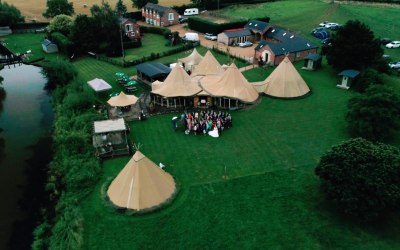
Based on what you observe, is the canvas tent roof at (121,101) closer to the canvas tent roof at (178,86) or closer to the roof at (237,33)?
the canvas tent roof at (178,86)


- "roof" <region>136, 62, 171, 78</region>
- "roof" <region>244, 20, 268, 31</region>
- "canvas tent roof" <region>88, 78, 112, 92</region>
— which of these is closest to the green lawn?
"roof" <region>244, 20, 268, 31</region>

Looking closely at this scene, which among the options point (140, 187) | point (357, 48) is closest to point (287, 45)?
point (357, 48)

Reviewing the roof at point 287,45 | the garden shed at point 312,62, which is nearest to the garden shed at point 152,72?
the roof at point 287,45

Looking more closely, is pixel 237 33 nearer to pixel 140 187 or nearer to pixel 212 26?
pixel 212 26

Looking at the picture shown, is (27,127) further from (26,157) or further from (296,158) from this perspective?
(296,158)

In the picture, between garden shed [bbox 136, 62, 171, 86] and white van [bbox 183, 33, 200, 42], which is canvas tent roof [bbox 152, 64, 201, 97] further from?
white van [bbox 183, 33, 200, 42]

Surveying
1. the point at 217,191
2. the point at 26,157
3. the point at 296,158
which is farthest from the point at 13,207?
the point at 296,158
